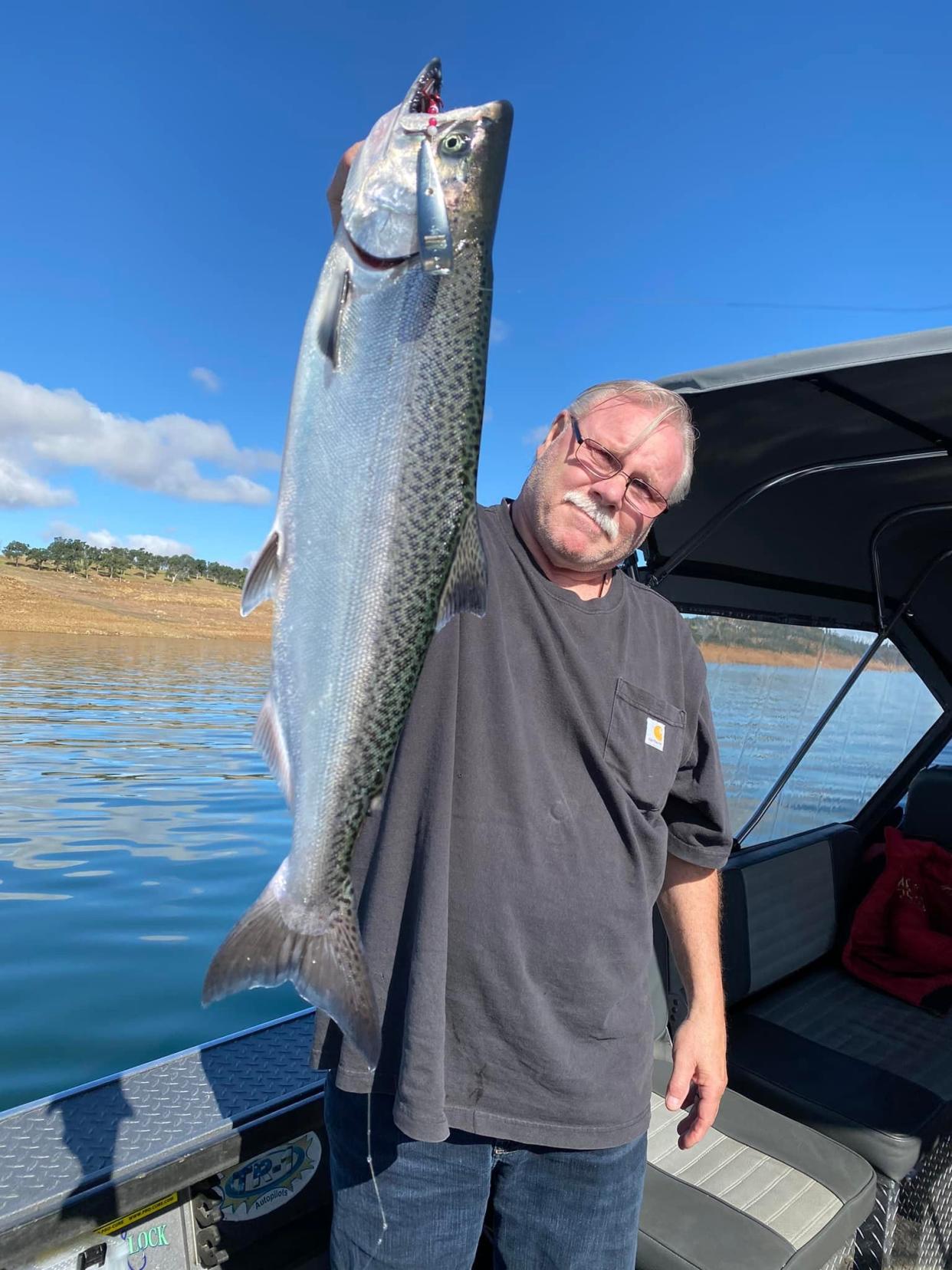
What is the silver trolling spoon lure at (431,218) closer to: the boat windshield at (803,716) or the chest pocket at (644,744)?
the chest pocket at (644,744)

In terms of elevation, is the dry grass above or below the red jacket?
above

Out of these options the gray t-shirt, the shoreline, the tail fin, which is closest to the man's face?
the gray t-shirt

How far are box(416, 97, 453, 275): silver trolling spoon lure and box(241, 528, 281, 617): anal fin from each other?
665 mm

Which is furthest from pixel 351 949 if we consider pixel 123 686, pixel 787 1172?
pixel 123 686

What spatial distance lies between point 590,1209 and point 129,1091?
1.61 metres

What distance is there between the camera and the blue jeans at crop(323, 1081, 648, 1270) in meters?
1.75

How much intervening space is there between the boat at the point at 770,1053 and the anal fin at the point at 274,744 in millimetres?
1305

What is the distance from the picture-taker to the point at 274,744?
5.62 ft

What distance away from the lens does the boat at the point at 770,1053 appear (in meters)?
2.41

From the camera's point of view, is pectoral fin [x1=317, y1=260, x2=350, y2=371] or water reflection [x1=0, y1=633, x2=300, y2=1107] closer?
pectoral fin [x1=317, y1=260, x2=350, y2=371]

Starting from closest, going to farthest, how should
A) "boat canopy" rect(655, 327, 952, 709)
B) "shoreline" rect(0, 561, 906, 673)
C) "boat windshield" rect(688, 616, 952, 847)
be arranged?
"boat canopy" rect(655, 327, 952, 709)
"boat windshield" rect(688, 616, 952, 847)
"shoreline" rect(0, 561, 906, 673)

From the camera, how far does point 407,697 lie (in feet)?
5.51

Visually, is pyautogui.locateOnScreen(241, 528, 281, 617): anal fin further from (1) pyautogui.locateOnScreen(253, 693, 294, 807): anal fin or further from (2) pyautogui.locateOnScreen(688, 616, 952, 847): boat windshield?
(2) pyautogui.locateOnScreen(688, 616, 952, 847): boat windshield

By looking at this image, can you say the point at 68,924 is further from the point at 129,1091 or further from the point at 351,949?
the point at 351,949
